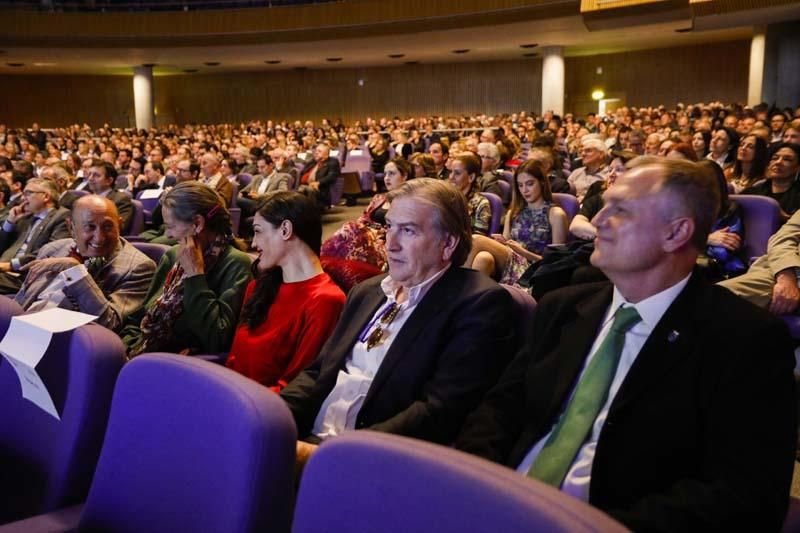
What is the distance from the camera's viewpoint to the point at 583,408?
4.70 feet

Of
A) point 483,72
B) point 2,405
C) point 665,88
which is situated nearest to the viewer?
point 2,405

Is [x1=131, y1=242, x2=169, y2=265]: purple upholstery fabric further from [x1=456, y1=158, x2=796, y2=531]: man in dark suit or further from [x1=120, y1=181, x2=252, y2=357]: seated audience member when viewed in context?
[x1=456, y1=158, x2=796, y2=531]: man in dark suit

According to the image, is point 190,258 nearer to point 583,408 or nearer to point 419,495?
point 583,408

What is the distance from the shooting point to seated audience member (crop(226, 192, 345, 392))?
89.7 inches

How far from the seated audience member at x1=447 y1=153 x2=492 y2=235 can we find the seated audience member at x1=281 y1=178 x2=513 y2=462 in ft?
7.94

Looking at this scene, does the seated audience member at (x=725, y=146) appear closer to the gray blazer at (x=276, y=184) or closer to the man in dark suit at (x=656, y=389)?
the gray blazer at (x=276, y=184)

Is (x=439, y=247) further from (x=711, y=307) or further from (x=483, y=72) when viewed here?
(x=483, y=72)

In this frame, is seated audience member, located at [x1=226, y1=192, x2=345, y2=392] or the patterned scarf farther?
the patterned scarf

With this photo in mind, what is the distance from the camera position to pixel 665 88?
2067 cm

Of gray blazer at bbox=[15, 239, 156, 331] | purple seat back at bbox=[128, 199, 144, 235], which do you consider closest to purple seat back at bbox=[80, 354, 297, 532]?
gray blazer at bbox=[15, 239, 156, 331]

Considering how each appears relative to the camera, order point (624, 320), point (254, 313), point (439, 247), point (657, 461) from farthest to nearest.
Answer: point (254, 313), point (439, 247), point (624, 320), point (657, 461)

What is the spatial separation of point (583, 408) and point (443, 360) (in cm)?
44

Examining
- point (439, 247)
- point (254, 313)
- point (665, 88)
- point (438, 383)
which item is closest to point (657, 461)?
point (438, 383)

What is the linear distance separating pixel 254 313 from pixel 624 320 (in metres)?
1.33
